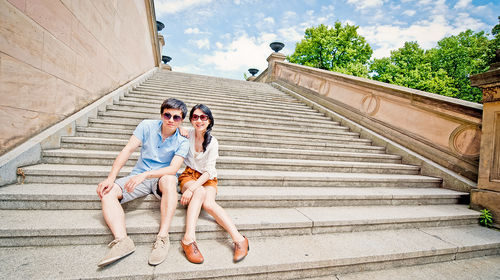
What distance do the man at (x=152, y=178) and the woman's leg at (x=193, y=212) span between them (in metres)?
0.14

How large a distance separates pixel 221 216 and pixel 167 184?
1.90 ft

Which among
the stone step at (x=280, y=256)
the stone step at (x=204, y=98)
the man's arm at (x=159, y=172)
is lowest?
the stone step at (x=280, y=256)

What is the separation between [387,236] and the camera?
2482 millimetres

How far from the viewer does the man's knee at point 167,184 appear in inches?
82.4

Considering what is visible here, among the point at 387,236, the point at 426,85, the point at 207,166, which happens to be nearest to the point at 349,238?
the point at 387,236

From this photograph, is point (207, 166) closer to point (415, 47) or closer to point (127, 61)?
point (127, 61)

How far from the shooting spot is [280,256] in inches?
77.6

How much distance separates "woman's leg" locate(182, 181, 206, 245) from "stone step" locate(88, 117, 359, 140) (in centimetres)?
231

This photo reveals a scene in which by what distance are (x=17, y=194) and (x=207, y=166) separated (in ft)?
5.72

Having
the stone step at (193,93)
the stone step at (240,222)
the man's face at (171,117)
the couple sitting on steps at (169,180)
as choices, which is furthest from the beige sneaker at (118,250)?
the stone step at (193,93)

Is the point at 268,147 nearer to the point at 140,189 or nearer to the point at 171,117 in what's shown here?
the point at 171,117

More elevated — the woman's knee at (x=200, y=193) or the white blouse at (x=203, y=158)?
the white blouse at (x=203, y=158)

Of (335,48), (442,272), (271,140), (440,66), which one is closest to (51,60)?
(271,140)

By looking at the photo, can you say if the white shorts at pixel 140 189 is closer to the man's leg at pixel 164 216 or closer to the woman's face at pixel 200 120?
the man's leg at pixel 164 216
